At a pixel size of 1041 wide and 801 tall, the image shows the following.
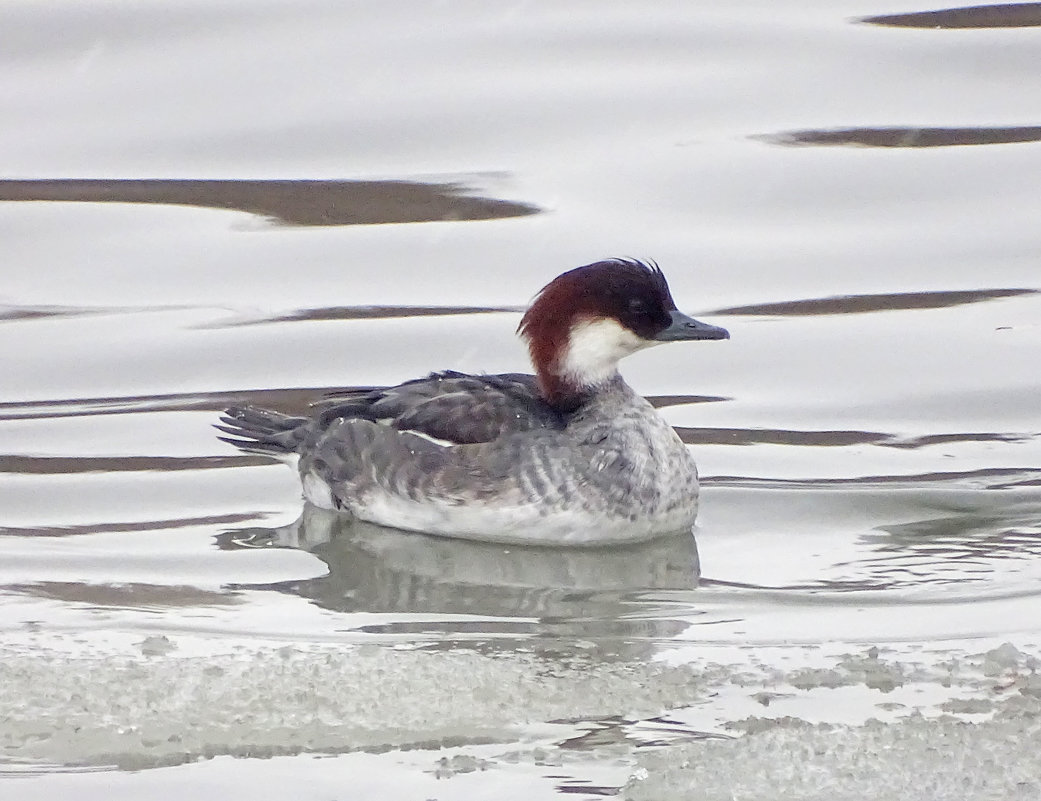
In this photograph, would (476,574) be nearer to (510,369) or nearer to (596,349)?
(596,349)

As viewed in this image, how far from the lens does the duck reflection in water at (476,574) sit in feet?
21.4

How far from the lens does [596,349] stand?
7707 millimetres

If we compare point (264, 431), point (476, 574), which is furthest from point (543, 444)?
point (264, 431)

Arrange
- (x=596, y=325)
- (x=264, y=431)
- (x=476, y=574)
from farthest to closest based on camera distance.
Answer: (x=264, y=431) → (x=596, y=325) → (x=476, y=574)

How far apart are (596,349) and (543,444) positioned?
46 cm

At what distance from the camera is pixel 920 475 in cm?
798

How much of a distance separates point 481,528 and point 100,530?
1.42 meters

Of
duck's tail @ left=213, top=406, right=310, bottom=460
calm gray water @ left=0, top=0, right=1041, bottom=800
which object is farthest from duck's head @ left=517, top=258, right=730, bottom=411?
duck's tail @ left=213, top=406, right=310, bottom=460

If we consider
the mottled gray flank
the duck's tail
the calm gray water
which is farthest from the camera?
the duck's tail

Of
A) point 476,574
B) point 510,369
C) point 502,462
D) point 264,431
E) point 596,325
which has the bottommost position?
point 476,574

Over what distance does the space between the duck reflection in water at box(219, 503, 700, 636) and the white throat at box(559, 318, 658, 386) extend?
735mm

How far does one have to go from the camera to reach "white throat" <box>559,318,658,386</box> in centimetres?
766

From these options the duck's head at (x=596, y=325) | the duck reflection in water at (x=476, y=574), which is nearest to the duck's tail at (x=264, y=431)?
the duck reflection in water at (x=476, y=574)

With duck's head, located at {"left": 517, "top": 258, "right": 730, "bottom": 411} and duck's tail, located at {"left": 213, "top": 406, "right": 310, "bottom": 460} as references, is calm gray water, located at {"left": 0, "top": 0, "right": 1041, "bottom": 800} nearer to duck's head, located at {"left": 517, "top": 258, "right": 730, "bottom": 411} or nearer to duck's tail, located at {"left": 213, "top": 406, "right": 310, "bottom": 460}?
duck's tail, located at {"left": 213, "top": 406, "right": 310, "bottom": 460}
